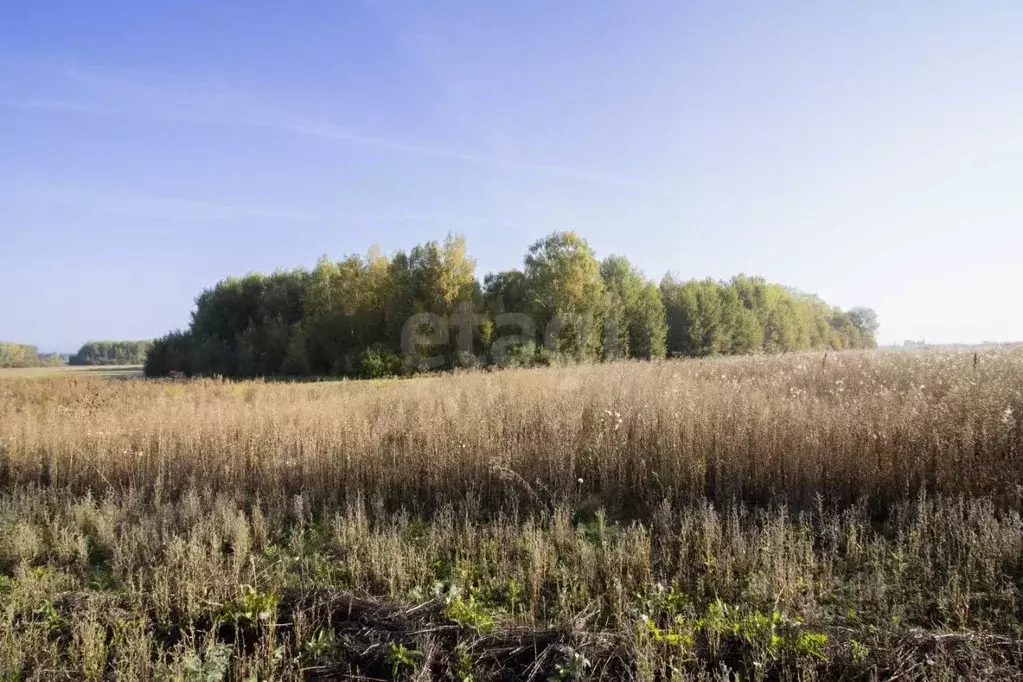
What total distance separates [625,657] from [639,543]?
46.9 inches

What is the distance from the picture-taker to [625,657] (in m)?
3.08

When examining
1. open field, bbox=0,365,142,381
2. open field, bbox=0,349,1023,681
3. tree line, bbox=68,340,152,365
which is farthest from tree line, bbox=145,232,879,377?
tree line, bbox=68,340,152,365

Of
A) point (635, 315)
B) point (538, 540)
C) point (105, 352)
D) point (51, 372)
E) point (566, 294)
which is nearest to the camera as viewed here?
point (538, 540)

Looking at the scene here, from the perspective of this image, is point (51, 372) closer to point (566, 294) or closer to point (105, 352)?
point (566, 294)

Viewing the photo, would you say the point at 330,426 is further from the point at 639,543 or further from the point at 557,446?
the point at 639,543

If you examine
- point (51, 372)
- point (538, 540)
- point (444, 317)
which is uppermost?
point (444, 317)

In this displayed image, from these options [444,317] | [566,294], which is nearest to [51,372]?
[444,317]

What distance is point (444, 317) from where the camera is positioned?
3472 centimetres

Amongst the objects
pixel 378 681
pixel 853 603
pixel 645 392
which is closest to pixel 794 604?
pixel 853 603

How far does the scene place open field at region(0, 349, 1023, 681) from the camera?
10.4ft

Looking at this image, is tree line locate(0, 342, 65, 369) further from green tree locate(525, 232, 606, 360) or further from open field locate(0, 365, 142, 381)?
green tree locate(525, 232, 606, 360)

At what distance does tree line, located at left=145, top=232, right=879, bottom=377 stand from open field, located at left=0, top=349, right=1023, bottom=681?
1975cm

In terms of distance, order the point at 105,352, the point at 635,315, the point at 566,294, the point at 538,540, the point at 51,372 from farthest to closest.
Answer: the point at 105,352 → the point at 635,315 → the point at 566,294 → the point at 51,372 → the point at 538,540

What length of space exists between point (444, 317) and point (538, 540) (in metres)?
30.8
